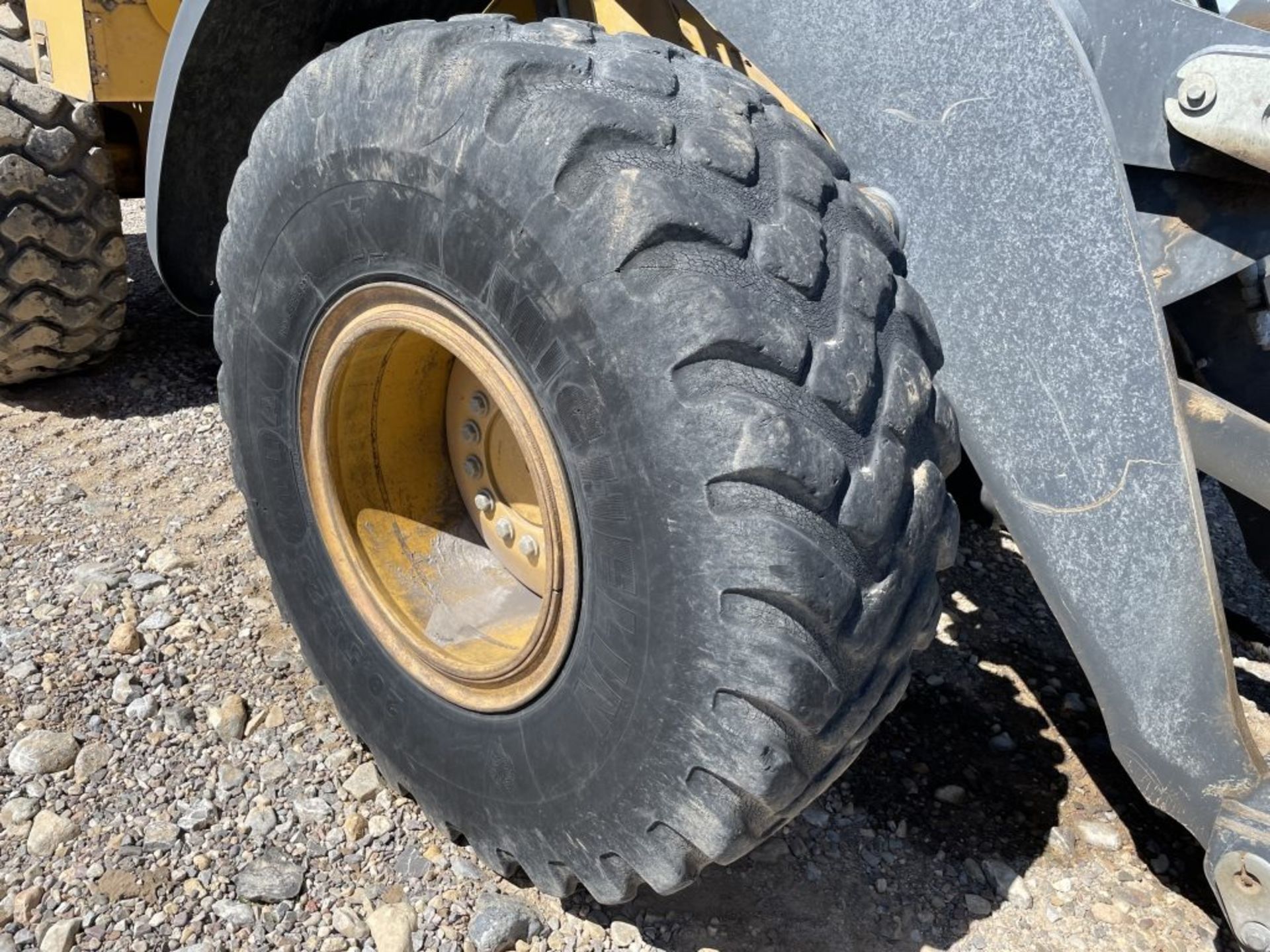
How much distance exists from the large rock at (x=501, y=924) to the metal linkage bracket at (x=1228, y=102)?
5.48 ft

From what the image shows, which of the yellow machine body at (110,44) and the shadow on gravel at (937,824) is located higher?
the yellow machine body at (110,44)

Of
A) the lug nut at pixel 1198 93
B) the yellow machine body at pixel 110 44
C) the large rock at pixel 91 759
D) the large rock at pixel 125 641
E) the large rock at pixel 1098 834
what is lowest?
the large rock at pixel 125 641

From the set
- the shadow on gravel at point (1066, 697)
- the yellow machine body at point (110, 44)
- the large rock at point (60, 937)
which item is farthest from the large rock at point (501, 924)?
the yellow machine body at point (110, 44)

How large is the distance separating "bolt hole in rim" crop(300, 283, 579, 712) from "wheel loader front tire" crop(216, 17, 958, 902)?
5 centimetres

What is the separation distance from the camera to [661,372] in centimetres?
137

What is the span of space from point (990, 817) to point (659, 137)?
5.27 feet

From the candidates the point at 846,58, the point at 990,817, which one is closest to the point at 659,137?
the point at 846,58

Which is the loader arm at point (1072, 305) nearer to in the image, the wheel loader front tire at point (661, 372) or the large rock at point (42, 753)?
the wheel loader front tire at point (661, 372)

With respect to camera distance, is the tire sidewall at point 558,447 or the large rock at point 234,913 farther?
the large rock at point 234,913

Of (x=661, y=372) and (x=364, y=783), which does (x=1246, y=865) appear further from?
(x=364, y=783)

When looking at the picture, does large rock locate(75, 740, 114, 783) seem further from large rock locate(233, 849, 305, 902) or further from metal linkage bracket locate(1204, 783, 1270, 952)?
metal linkage bracket locate(1204, 783, 1270, 952)

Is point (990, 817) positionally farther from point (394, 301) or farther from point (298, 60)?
point (298, 60)

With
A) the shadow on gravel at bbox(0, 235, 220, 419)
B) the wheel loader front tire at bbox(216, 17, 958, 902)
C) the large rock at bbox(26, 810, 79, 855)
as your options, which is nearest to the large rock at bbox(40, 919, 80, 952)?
the large rock at bbox(26, 810, 79, 855)

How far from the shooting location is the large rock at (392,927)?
1.92m
